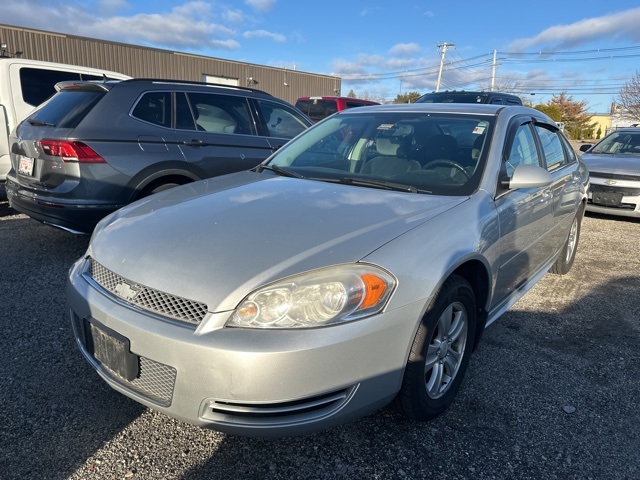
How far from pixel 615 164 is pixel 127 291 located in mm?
7795

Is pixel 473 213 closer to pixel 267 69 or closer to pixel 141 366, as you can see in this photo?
pixel 141 366

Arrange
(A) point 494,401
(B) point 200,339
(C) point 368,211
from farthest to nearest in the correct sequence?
(A) point 494,401, (C) point 368,211, (B) point 200,339

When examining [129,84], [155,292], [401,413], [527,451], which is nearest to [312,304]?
[155,292]

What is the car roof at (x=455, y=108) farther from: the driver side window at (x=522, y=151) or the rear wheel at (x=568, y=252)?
the rear wheel at (x=568, y=252)

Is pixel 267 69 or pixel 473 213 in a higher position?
pixel 267 69

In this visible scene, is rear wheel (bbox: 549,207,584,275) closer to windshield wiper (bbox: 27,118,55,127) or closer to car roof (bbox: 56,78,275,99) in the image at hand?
car roof (bbox: 56,78,275,99)

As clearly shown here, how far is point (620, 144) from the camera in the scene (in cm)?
854

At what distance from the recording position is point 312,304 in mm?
1818

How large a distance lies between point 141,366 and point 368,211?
49.8 inches

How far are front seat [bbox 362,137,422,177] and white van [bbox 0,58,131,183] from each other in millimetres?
4770

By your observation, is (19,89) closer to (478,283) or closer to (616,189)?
(478,283)

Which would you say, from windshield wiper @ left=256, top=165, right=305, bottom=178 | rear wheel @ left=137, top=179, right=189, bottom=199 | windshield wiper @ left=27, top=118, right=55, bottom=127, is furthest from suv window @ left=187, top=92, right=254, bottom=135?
windshield wiper @ left=256, top=165, right=305, bottom=178

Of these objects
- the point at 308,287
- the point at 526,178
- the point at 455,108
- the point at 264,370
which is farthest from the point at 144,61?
the point at 264,370

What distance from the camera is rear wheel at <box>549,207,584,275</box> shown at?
4641 millimetres
